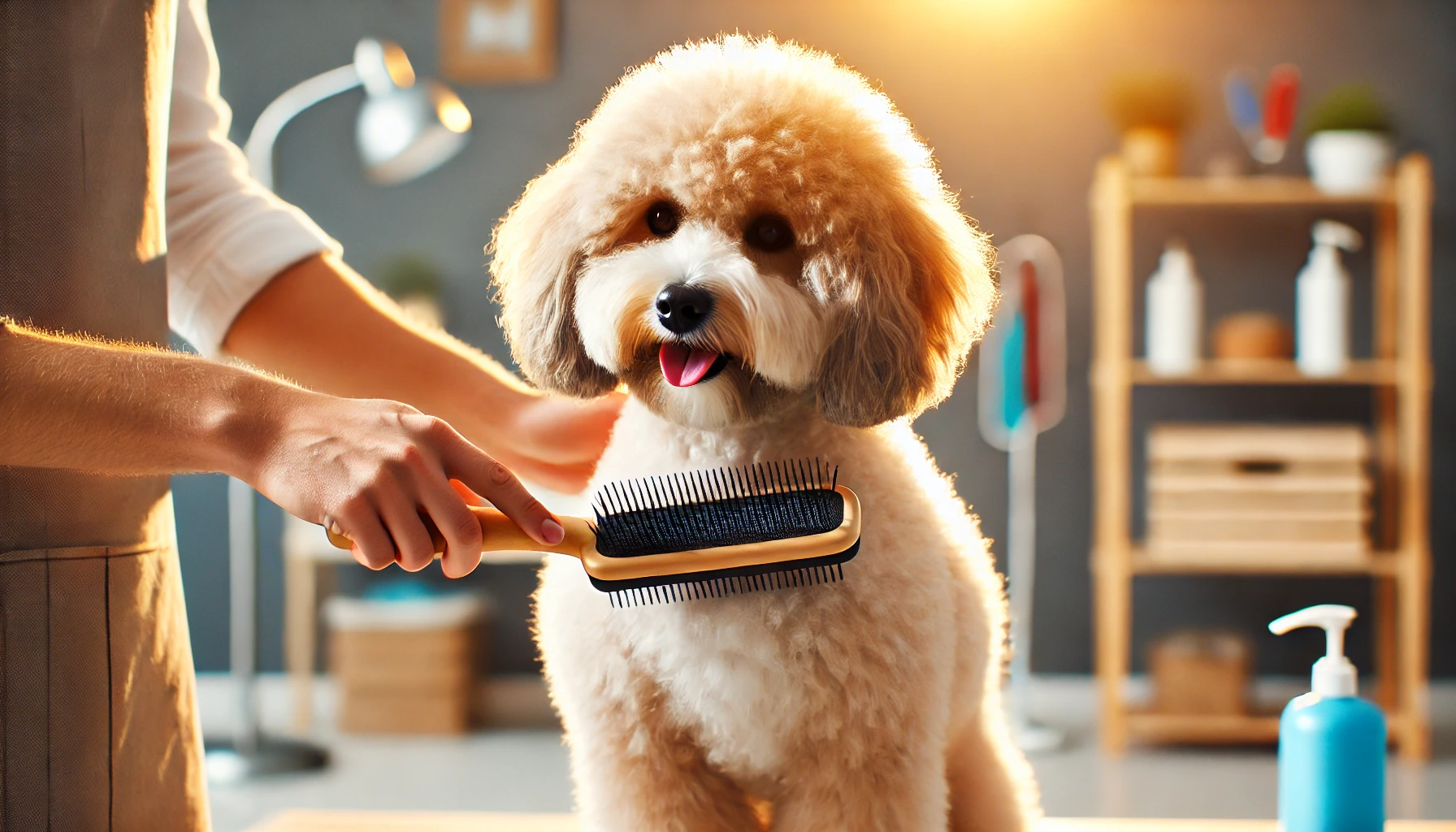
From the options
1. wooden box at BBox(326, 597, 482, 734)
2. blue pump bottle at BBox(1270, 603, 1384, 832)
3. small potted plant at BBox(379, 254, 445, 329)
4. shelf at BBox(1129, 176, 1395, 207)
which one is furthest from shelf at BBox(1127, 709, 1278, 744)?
blue pump bottle at BBox(1270, 603, 1384, 832)

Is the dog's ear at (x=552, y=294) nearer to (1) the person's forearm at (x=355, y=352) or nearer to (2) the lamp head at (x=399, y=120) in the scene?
(1) the person's forearm at (x=355, y=352)

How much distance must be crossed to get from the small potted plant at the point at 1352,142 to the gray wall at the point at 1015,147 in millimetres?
382

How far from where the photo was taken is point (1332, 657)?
0.86 meters

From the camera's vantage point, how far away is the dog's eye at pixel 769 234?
775 mm

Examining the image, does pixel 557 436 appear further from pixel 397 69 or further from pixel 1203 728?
pixel 1203 728

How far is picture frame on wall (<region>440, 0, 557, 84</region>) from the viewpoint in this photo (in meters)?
3.83

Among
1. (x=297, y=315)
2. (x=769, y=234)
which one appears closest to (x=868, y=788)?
(x=769, y=234)

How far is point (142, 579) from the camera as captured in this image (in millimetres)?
818

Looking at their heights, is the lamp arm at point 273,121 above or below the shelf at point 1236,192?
above

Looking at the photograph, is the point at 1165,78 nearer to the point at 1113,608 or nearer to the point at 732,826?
the point at 1113,608

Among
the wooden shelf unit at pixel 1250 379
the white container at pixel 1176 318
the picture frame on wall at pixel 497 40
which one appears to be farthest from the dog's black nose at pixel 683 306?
the picture frame on wall at pixel 497 40

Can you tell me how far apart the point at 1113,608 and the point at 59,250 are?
3.03 metres

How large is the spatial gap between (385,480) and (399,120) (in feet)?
8.88

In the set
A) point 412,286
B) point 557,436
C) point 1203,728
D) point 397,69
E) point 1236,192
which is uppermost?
point 397,69
